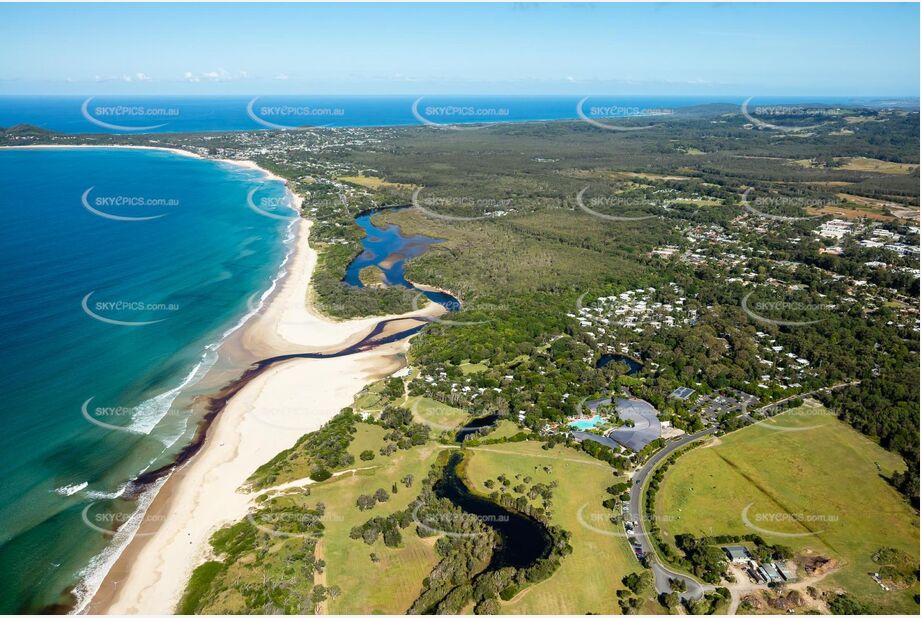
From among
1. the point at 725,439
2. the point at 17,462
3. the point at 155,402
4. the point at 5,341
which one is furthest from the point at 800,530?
the point at 5,341

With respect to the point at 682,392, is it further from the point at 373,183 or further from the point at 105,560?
the point at 373,183

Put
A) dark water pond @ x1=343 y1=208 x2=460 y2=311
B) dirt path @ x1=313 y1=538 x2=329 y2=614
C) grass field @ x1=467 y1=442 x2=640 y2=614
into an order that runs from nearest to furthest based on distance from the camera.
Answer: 1. dirt path @ x1=313 y1=538 x2=329 y2=614
2. grass field @ x1=467 y1=442 x2=640 y2=614
3. dark water pond @ x1=343 y1=208 x2=460 y2=311

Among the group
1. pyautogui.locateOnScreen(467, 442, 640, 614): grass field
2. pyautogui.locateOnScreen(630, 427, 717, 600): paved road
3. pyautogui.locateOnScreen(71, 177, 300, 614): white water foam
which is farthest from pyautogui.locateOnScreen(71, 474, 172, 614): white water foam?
pyautogui.locateOnScreen(630, 427, 717, 600): paved road

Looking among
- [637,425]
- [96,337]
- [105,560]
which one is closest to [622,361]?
[637,425]

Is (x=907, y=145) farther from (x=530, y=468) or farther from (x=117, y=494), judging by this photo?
(x=117, y=494)

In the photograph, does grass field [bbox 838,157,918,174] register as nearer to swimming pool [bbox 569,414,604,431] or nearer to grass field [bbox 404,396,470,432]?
swimming pool [bbox 569,414,604,431]

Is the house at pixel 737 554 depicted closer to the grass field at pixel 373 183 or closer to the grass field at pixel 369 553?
the grass field at pixel 369 553

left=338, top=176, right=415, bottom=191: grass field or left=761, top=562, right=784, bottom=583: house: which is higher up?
left=338, top=176, right=415, bottom=191: grass field

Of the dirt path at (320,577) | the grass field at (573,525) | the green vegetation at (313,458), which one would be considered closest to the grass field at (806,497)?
the grass field at (573,525)
